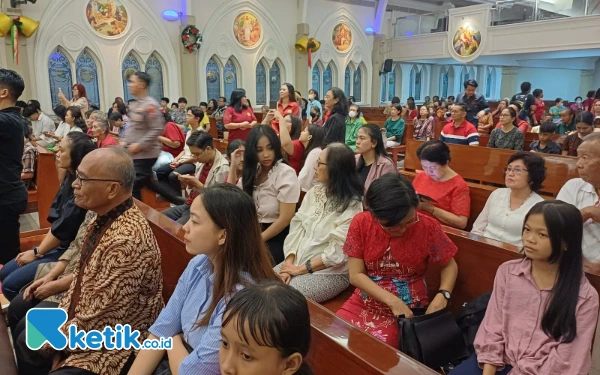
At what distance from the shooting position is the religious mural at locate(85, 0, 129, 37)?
11.2m

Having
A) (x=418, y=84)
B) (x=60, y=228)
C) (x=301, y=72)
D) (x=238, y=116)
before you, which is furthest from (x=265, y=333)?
(x=418, y=84)

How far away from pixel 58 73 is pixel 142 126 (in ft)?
29.0

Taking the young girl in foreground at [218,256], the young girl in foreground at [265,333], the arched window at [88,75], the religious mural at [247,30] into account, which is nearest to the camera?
the young girl in foreground at [265,333]

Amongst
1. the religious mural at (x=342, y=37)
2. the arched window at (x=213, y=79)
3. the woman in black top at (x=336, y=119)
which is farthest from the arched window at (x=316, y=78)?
the woman in black top at (x=336, y=119)

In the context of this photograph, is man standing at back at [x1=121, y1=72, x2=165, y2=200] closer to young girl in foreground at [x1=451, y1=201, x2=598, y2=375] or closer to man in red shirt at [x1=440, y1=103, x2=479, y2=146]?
young girl in foreground at [x1=451, y1=201, x2=598, y2=375]

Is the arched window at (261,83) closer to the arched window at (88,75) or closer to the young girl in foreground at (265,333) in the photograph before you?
the arched window at (88,75)

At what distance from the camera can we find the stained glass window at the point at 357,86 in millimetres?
17438

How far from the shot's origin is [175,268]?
2451 mm

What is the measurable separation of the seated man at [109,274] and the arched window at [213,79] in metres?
11.9

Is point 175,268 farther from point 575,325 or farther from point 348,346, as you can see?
point 575,325

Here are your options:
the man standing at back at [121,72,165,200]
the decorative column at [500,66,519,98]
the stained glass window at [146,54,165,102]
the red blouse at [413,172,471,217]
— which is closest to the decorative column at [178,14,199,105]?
the stained glass window at [146,54,165,102]

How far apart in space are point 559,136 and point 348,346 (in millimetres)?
6125

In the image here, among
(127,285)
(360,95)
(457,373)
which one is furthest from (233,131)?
(360,95)

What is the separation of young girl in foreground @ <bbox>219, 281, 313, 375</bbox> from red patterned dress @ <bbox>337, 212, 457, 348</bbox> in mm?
1008
